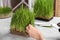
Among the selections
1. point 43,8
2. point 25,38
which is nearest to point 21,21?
point 25,38

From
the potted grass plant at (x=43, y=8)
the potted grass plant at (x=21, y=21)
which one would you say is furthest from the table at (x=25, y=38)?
the potted grass plant at (x=43, y=8)

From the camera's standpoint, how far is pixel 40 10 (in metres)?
1.52

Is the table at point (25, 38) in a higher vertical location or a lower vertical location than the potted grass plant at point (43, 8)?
lower

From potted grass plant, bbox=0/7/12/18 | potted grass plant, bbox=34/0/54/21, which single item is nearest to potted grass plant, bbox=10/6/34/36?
potted grass plant, bbox=34/0/54/21

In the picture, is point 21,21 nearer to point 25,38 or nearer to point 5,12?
point 25,38

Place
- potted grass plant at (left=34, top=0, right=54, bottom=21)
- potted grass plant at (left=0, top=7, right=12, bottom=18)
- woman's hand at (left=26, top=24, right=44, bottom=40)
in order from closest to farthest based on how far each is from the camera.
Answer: woman's hand at (left=26, top=24, right=44, bottom=40) < potted grass plant at (left=34, top=0, right=54, bottom=21) < potted grass plant at (left=0, top=7, right=12, bottom=18)

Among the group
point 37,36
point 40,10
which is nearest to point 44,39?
point 37,36

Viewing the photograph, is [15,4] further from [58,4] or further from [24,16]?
[24,16]

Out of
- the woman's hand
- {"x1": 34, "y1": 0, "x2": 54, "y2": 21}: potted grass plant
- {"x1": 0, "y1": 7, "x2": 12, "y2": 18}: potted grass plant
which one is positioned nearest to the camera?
the woman's hand

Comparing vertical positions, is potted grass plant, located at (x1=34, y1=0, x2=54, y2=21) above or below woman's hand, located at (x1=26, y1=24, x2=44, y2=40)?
above

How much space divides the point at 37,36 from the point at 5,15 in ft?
1.89

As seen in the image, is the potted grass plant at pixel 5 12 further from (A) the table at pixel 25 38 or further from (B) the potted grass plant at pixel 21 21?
(B) the potted grass plant at pixel 21 21

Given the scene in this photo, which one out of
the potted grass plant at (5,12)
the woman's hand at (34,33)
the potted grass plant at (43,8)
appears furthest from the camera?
the potted grass plant at (5,12)

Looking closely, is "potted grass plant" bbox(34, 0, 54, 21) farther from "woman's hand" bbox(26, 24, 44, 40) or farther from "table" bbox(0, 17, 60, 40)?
"woman's hand" bbox(26, 24, 44, 40)
